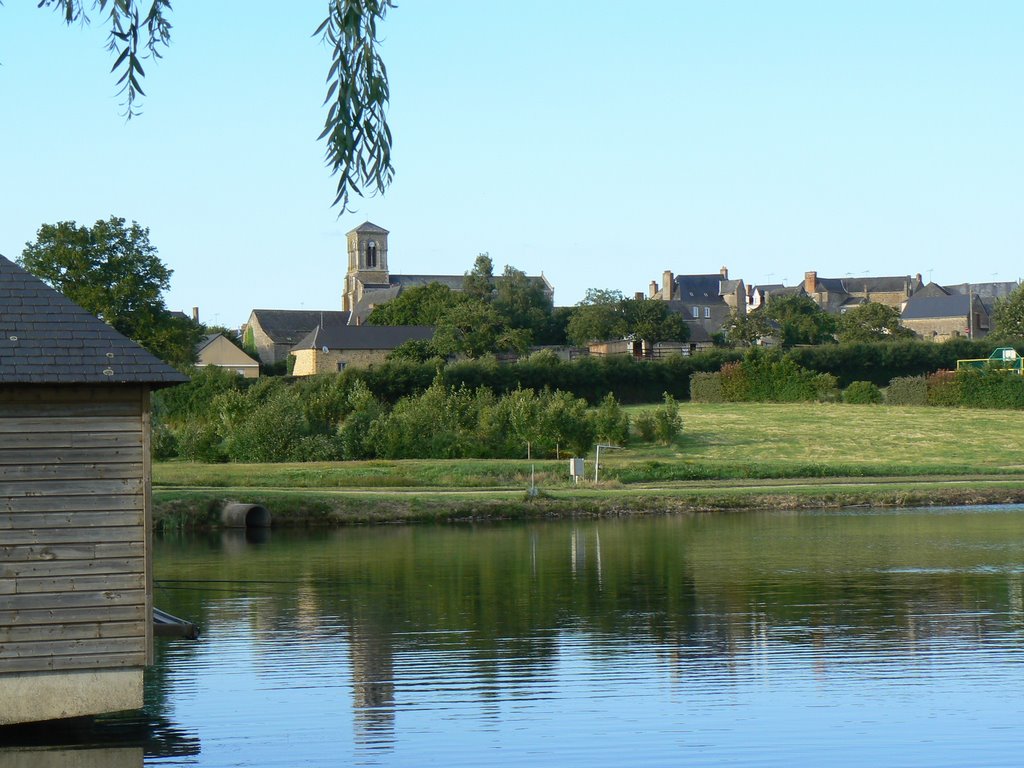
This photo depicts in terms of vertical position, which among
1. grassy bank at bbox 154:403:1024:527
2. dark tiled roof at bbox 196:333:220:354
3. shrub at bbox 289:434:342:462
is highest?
dark tiled roof at bbox 196:333:220:354

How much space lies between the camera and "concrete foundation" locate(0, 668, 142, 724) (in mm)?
12102

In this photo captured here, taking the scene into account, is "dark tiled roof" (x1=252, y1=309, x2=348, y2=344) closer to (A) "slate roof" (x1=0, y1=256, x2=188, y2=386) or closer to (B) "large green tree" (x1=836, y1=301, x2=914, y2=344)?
Answer: (B) "large green tree" (x1=836, y1=301, x2=914, y2=344)

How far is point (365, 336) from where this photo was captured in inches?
4045

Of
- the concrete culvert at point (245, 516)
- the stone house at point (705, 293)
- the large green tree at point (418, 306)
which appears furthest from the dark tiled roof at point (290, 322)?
the concrete culvert at point (245, 516)

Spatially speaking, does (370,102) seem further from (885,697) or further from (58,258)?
(58,258)

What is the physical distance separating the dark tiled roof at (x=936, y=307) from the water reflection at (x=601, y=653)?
10876cm

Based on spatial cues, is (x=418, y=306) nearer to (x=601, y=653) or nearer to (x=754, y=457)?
(x=754, y=457)

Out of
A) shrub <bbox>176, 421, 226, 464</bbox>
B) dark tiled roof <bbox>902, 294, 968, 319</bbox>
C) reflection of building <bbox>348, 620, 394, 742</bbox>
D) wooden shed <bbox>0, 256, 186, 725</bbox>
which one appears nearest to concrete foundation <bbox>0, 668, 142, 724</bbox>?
wooden shed <bbox>0, 256, 186, 725</bbox>

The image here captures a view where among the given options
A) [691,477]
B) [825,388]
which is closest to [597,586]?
[691,477]

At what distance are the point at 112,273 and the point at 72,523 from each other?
50.5 m

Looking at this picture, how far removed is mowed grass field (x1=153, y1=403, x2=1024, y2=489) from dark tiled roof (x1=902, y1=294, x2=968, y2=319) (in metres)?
68.4

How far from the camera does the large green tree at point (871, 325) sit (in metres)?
99.9

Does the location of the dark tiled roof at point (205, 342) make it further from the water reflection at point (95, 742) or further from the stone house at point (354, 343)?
the water reflection at point (95, 742)

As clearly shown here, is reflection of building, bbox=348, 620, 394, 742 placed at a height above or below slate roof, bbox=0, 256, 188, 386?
below
